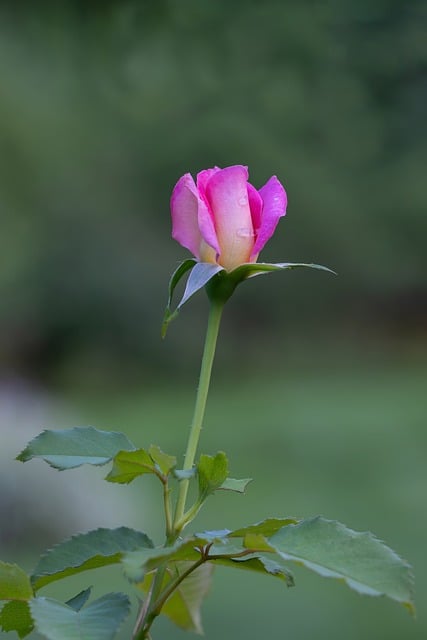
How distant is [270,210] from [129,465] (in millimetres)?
70

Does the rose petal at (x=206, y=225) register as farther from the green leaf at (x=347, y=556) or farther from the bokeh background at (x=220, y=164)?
the bokeh background at (x=220, y=164)

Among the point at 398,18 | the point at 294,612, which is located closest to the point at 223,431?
the point at 294,612

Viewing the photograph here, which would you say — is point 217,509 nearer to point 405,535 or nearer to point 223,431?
point 405,535

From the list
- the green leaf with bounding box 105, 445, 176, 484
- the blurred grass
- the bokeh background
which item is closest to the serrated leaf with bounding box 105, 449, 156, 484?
the green leaf with bounding box 105, 445, 176, 484

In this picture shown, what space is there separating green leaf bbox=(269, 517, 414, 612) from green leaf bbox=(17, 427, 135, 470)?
0.04 meters

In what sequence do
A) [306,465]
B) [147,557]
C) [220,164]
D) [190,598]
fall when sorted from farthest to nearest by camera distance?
[220,164], [306,465], [190,598], [147,557]

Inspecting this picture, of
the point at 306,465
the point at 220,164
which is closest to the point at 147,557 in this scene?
the point at 306,465

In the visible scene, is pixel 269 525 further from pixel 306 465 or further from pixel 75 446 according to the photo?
pixel 306 465

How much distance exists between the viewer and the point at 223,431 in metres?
2.99

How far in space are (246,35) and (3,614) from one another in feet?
12.5

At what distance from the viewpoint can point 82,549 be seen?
0.69 feet

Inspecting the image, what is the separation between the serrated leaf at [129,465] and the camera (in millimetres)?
203

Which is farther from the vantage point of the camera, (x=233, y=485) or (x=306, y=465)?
(x=306, y=465)

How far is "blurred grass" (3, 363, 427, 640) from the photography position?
1.77 m
